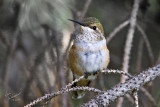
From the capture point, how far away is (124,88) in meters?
2.10

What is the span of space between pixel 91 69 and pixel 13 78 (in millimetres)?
1567

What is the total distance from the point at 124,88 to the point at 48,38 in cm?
159

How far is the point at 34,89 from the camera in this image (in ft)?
11.6

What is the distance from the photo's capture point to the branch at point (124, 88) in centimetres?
195

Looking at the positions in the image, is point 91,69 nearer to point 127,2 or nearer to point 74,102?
point 74,102

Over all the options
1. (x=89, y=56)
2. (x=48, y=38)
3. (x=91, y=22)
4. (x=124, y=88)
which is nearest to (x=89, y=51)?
(x=89, y=56)

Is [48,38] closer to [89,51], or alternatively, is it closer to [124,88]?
[89,51]

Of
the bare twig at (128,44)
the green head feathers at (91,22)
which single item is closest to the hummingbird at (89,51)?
the green head feathers at (91,22)

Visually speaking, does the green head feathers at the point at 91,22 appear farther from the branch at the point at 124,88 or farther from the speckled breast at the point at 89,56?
the branch at the point at 124,88

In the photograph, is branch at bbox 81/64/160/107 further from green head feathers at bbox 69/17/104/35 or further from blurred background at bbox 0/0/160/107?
blurred background at bbox 0/0/160/107

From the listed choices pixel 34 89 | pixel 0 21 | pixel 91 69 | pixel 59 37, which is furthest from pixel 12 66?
pixel 91 69

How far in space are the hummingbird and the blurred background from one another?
0.76 feet

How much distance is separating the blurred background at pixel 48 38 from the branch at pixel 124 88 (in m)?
1.14

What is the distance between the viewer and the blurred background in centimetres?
343
